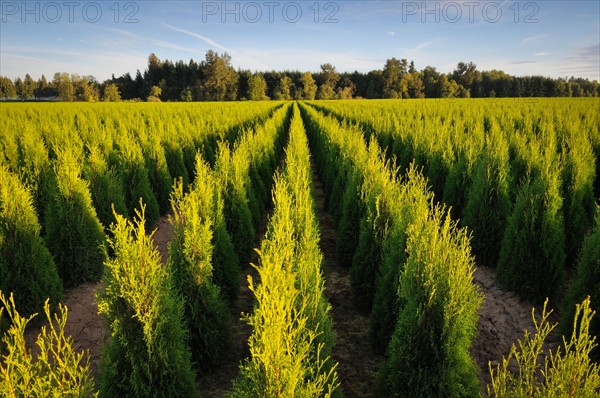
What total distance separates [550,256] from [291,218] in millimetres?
5024

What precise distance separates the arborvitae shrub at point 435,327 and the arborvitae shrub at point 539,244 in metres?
3.52

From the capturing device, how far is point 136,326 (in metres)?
3.53

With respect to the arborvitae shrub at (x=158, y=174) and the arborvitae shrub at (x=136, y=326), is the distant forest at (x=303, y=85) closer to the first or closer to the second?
the arborvitae shrub at (x=158, y=174)

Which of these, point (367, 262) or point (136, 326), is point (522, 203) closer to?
point (367, 262)

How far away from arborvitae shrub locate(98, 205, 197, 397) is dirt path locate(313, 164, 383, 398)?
245 centimetres

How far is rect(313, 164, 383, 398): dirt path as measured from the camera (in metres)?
4.83

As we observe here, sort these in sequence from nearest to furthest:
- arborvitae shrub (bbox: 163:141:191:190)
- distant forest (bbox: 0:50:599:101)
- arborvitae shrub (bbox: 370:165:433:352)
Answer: arborvitae shrub (bbox: 370:165:433:352) < arborvitae shrub (bbox: 163:141:191:190) < distant forest (bbox: 0:50:599:101)

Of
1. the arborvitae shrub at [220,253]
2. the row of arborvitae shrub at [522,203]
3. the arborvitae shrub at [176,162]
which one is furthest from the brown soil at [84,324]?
the arborvitae shrub at [176,162]

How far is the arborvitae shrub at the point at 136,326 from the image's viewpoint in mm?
3400

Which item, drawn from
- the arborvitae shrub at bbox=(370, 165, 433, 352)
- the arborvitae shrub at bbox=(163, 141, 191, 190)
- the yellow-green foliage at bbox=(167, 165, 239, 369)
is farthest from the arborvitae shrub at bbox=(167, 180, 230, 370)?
the arborvitae shrub at bbox=(163, 141, 191, 190)

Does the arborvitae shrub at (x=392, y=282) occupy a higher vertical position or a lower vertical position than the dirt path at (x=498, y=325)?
higher

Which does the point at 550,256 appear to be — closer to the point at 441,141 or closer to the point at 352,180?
the point at 352,180

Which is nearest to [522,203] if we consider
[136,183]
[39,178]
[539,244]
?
[539,244]

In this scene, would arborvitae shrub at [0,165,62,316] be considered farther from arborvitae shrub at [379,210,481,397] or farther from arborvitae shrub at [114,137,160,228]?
arborvitae shrub at [379,210,481,397]
